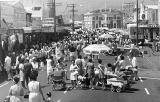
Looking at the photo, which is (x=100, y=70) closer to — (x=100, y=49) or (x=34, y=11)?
(x=100, y=49)

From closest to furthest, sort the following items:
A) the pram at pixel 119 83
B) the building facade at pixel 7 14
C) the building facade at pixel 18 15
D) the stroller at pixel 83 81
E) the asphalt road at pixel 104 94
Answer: the asphalt road at pixel 104 94 < the pram at pixel 119 83 < the stroller at pixel 83 81 < the building facade at pixel 7 14 < the building facade at pixel 18 15

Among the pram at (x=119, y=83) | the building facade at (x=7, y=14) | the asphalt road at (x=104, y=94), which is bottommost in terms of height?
the asphalt road at (x=104, y=94)

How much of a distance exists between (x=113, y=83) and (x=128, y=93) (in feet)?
2.96

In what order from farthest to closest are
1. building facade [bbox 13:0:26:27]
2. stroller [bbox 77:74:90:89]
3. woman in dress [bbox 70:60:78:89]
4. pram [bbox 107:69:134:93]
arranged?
building facade [bbox 13:0:26:27], stroller [bbox 77:74:90:89], woman in dress [bbox 70:60:78:89], pram [bbox 107:69:134:93]

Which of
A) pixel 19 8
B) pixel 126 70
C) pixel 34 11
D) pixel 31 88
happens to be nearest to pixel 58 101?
pixel 31 88

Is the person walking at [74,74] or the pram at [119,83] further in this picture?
the person walking at [74,74]

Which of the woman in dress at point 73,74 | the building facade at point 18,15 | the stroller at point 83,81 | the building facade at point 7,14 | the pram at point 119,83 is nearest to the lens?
the pram at point 119,83

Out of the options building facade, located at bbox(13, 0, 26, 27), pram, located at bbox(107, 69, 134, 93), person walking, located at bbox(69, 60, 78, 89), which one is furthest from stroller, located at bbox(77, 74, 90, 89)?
building facade, located at bbox(13, 0, 26, 27)

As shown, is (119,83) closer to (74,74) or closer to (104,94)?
(104,94)

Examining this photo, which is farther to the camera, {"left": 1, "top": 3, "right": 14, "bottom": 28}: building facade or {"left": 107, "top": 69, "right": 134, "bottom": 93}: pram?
{"left": 1, "top": 3, "right": 14, "bottom": 28}: building facade

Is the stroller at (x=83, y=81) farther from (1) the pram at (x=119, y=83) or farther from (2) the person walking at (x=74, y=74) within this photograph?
(1) the pram at (x=119, y=83)

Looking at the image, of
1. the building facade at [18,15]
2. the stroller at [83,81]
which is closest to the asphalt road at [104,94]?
the stroller at [83,81]

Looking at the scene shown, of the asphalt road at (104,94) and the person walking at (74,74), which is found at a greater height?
the person walking at (74,74)

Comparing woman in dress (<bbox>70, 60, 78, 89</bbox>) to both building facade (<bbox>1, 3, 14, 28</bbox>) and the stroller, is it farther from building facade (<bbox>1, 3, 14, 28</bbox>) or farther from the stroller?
building facade (<bbox>1, 3, 14, 28</bbox>)
